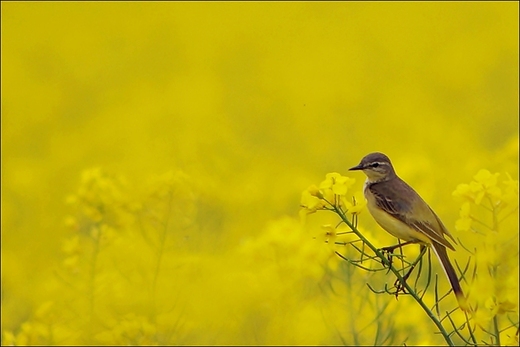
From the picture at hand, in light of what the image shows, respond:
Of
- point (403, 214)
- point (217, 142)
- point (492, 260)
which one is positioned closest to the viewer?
point (492, 260)

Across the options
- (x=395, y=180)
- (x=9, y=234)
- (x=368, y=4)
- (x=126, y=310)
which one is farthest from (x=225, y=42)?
(x=395, y=180)

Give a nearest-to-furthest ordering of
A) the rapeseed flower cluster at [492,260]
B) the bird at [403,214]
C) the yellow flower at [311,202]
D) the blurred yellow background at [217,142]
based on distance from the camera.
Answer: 1. the rapeseed flower cluster at [492,260]
2. the yellow flower at [311,202]
3. the bird at [403,214]
4. the blurred yellow background at [217,142]

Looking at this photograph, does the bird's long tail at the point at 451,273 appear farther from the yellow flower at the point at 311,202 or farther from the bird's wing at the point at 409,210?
the yellow flower at the point at 311,202

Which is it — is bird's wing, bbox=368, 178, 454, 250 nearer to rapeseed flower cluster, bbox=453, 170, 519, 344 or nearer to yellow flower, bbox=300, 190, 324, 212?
rapeseed flower cluster, bbox=453, 170, 519, 344

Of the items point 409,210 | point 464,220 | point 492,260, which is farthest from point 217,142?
point 492,260

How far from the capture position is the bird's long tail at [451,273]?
2402 mm

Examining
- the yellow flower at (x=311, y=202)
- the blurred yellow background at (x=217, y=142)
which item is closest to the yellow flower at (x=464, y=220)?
the yellow flower at (x=311, y=202)

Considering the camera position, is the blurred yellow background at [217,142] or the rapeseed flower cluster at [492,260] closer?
the rapeseed flower cluster at [492,260]

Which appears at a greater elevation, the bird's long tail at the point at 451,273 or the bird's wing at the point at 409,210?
the bird's wing at the point at 409,210

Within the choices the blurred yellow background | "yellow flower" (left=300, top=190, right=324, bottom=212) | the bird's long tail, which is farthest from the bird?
the blurred yellow background

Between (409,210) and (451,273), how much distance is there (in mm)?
259

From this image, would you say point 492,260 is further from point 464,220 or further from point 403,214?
point 403,214

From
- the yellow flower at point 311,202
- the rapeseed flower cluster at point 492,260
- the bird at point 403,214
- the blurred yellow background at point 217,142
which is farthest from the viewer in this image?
the blurred yellow background at point 217,142

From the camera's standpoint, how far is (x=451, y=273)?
2.57 m
